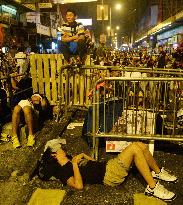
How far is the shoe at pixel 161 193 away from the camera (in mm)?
4340

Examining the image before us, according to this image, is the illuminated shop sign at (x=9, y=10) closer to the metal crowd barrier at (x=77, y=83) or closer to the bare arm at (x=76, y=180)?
the metal crowd barrier at (x=77, y=83)

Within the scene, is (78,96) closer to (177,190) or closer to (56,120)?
(56,120)

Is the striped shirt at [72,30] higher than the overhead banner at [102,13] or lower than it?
lower

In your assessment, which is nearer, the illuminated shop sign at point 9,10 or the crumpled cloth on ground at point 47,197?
the crumpled cloth on ground at point 47,197

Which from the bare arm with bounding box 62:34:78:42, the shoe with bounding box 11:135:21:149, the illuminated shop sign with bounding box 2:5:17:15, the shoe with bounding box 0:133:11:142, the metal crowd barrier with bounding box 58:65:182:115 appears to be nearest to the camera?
the shoe with bounding box 11:135:21:149

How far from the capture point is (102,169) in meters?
4.69

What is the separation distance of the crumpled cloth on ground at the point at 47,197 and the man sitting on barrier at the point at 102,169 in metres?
0.21

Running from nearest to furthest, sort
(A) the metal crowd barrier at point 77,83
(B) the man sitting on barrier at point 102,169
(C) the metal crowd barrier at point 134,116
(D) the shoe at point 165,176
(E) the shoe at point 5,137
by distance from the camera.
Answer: (B) the man sitting on barrier at point 102,169, (D) the shoe at point 165,176, (C) the metal crowd barrier at point 134,116, (E) the shoe at point 5,137, (A) the metal crowd barrier at point 77,83

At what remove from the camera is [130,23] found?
98.8 meters

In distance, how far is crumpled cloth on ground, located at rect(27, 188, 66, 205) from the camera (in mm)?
4418

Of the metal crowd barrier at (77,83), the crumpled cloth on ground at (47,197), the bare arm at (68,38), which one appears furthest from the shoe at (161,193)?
the bare arm at (68,38)

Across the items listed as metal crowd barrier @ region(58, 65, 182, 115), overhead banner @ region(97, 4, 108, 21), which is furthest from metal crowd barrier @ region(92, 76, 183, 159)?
overhead banner @ region(97, 4, 108, 21)

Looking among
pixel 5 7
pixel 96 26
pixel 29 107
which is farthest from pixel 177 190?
pixel 96 26

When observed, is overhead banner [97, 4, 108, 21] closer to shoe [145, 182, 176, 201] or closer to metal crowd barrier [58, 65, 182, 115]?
metal crowd barrier [58, 65, 182, 115]
